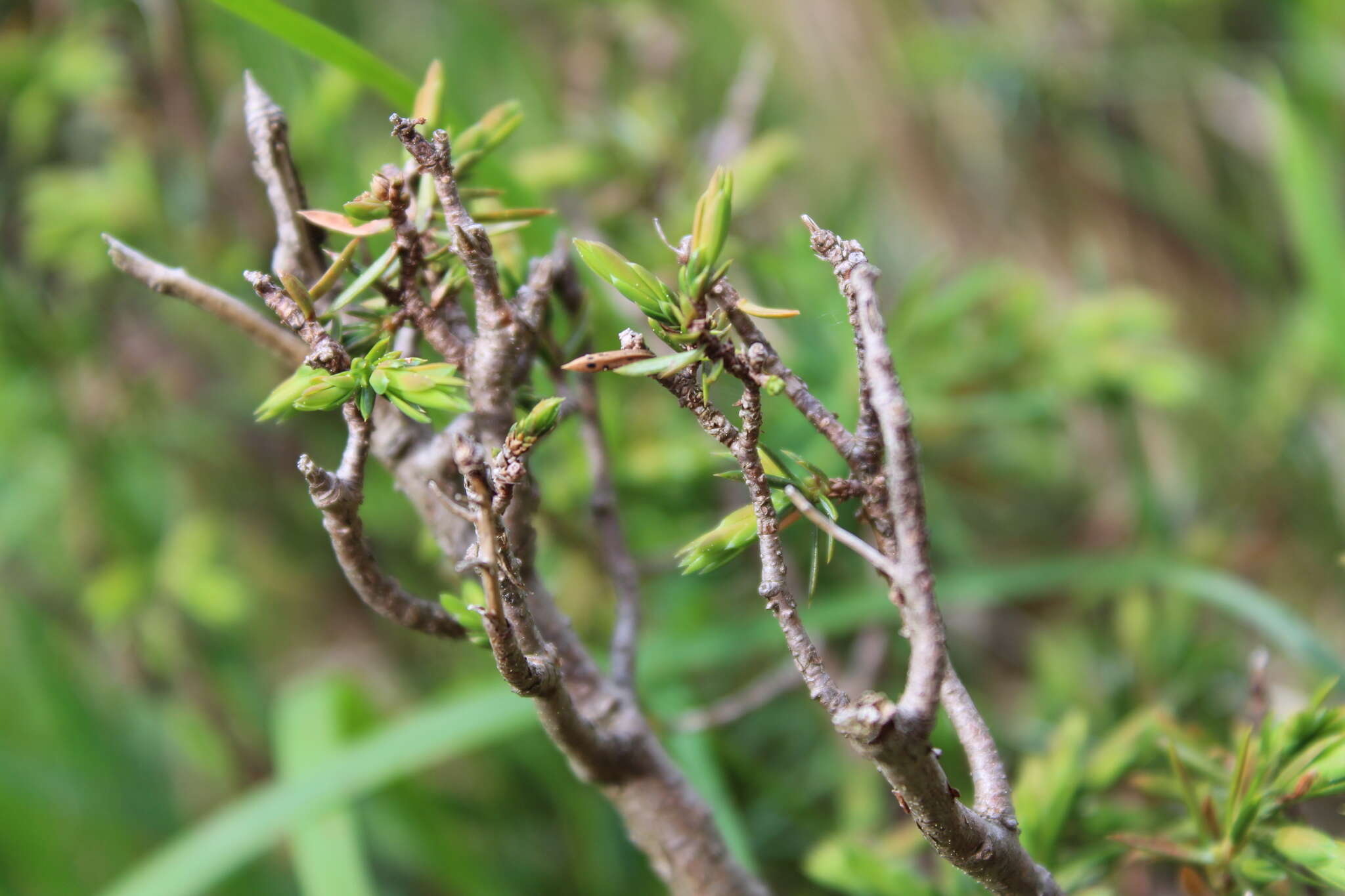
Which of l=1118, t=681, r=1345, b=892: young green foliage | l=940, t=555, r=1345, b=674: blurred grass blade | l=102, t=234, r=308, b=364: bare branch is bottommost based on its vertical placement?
l=940, t=555, r=1345, b=674: blurred grass blade

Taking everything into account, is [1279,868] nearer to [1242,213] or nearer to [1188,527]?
[1188,527]

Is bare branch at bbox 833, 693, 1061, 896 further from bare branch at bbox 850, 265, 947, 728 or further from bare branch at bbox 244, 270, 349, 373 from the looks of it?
bare branch at bbox 244, 270, 349, 373

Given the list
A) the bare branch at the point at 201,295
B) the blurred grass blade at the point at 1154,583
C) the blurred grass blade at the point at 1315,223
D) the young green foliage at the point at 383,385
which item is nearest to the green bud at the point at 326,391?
the young green foliage at the point at 383,385

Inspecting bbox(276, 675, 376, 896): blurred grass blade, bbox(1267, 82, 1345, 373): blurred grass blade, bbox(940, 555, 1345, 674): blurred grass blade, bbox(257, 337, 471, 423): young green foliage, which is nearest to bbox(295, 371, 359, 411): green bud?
bbox(257, 337, 471, 423): young green foliage

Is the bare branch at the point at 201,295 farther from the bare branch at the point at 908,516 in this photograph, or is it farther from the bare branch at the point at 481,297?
the bare branch at the point at 908,516

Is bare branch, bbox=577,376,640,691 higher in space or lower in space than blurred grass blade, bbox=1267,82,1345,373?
higher

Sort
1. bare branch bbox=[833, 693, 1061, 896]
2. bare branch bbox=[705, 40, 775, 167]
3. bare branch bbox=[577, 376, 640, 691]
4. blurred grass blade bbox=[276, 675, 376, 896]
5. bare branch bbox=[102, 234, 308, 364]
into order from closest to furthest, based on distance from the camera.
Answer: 1. bare branch bbox=[833, 693, 1061, 896]
2. bare branch bbox=[102, 234, 308, 364]
3. bare branch bbox=[577, 376, 640, 691]
4. blurred grass blade bbox=[276, 675, 376, 896]
5. bare branch bbox=[705, 40, 775, 167]

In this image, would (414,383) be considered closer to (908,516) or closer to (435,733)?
(908,516)
